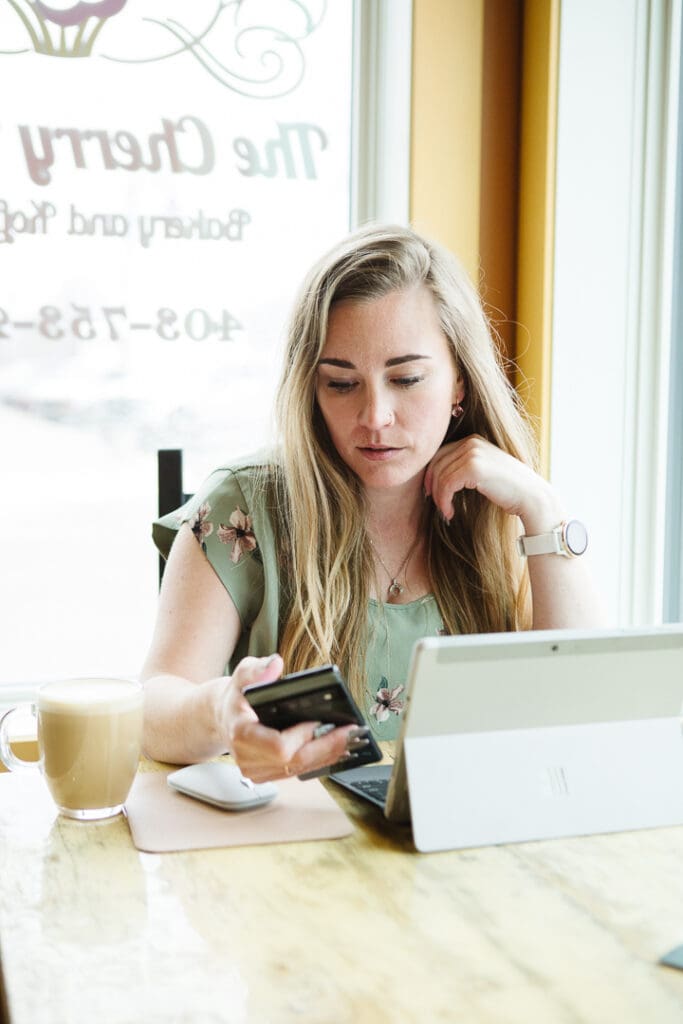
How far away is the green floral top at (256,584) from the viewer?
1.50 metres

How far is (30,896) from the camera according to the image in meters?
0.85

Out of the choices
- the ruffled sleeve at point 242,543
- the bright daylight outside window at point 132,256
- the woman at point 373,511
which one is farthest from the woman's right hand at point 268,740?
the bright daylight outside window at point 132,256

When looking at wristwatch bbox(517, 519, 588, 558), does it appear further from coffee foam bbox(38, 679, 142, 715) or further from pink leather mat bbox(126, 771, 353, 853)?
coffee foam bbox(38, 679, 142, 715)

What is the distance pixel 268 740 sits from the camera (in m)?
0.98

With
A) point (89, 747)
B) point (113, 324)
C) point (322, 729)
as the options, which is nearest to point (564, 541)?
point (322, 729)

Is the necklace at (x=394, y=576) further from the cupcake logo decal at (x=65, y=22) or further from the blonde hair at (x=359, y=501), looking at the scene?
the cupcake logo decal at (x=65, y=22)

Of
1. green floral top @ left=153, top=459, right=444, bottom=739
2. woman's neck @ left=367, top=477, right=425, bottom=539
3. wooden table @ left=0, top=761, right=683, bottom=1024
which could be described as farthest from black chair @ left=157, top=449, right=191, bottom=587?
wooden table @ left=0, top=761, right=683, bottom=1024

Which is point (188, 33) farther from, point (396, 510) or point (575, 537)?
point (575, 537)

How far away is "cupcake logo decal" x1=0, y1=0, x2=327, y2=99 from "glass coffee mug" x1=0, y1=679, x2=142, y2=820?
1716 mm

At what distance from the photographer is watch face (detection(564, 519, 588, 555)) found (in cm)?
159

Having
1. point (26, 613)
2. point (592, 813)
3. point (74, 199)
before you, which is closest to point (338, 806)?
point (592, 813)

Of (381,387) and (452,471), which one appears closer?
(381,387)

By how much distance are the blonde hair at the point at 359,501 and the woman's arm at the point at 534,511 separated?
0.06 m

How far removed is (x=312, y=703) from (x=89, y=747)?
206 mm
